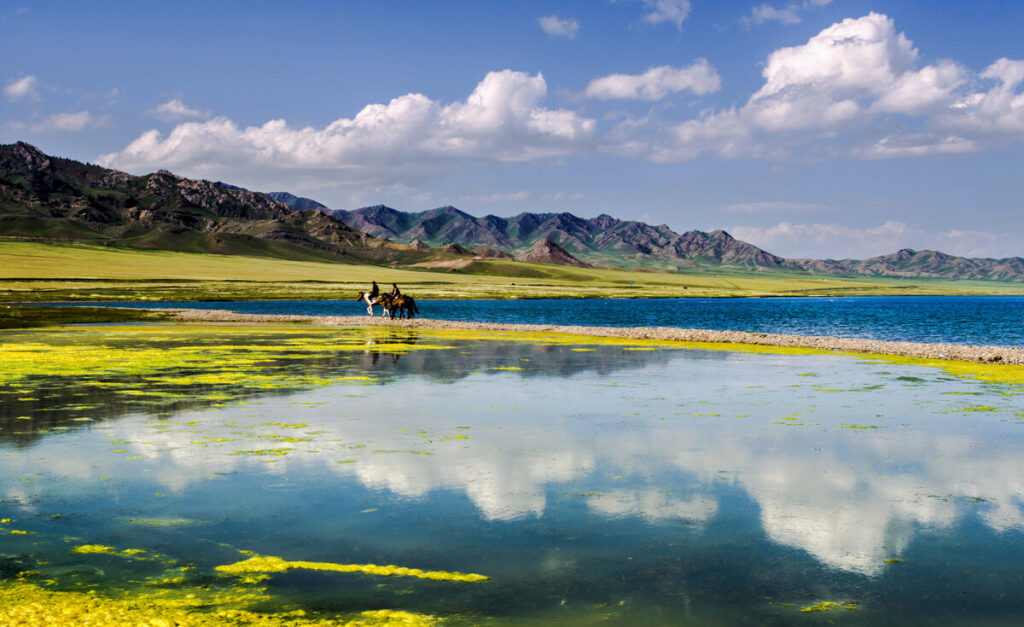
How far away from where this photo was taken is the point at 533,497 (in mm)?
11914

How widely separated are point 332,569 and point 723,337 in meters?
39.7

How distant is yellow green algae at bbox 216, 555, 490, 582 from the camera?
8.77 metres

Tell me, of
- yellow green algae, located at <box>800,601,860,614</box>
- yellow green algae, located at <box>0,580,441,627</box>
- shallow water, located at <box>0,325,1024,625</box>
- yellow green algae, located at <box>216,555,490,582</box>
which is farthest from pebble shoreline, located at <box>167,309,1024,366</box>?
yellow green algae, located at <box>0,580,441,627</box>

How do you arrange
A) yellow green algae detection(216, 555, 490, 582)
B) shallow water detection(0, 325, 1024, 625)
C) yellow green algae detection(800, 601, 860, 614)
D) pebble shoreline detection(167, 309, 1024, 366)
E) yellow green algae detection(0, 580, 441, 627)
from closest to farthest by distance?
yellow green algae detection(0, 580, 441, 627) → yellow green algae detection(800, 601, 860, 614) → shallow water detection(0, 325, 1024, 625) → yellow green algae detection(216, 555, 490, 582) → pebble shoreline detection(167, 309, 1024, 366)

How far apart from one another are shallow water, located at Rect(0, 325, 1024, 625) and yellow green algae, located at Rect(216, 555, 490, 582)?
0.13 m

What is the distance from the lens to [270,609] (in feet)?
25.9

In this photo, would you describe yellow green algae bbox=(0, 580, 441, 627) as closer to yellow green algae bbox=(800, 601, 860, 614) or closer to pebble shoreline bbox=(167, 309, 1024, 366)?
yellow green algae bbox=(800, 601, 860, 614)

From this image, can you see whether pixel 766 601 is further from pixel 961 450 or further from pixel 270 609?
pixel 961 450

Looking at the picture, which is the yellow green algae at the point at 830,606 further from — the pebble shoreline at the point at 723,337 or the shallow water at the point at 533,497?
the pebble shoreline at the point at 723,337

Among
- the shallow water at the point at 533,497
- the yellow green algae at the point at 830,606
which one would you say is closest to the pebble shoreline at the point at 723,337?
the shallow water at the point at 533,497

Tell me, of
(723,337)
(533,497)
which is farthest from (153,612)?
(723,337)

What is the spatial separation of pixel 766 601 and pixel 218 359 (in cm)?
2853

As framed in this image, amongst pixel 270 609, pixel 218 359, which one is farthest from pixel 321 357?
pixel 270 609

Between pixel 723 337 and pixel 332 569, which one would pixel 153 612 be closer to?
pixel 332 569
